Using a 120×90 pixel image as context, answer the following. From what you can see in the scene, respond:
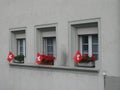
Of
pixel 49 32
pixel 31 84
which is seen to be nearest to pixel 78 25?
pixel 49 32

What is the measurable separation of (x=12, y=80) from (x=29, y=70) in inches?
56.2

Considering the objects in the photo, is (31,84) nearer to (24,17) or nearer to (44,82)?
(44,82)

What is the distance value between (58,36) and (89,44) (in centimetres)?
115

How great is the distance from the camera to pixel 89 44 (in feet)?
26.8

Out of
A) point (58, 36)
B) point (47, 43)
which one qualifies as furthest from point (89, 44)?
point (47, 43)

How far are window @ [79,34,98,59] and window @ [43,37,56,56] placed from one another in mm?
1353

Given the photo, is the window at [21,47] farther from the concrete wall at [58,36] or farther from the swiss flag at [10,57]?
the concrete wall at [58,36]

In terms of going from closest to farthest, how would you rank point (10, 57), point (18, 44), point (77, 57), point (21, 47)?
point (77, 57) → point (10, 57) → point (21, 47) → point (18, 44)

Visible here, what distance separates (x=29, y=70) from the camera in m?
10.0

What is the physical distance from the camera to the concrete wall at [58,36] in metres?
7.14

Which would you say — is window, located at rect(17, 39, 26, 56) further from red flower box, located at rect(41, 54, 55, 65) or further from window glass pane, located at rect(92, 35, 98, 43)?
window glass pane, located at rect(92, 35, 98, 43)

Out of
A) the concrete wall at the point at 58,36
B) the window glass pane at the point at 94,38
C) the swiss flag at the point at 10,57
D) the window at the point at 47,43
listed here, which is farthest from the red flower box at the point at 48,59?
the swiss flag at the point at 10,57

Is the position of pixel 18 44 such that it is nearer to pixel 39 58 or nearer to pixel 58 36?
pixel 39 58

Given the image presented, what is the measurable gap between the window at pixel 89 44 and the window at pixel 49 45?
1.35 metres
